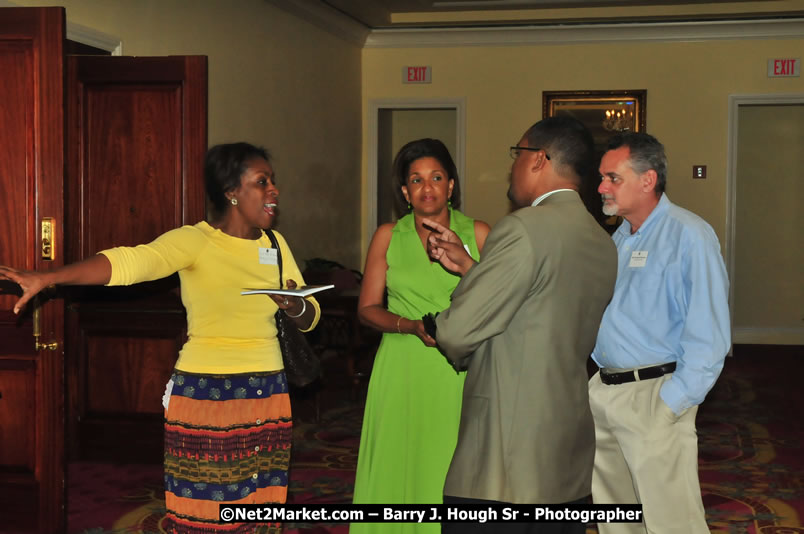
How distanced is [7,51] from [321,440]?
332cm

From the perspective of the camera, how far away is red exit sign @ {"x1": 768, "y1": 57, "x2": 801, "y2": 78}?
10227 mm

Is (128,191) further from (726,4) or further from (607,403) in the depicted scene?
(726,4)

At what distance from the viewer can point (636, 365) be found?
2.84 metres

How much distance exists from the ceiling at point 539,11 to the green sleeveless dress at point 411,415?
6797mm

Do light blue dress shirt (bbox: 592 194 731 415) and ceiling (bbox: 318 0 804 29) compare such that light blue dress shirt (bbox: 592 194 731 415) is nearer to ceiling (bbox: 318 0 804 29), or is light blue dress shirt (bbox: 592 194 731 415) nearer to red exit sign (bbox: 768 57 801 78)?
ceiling (bbox: 318 0 804 29)

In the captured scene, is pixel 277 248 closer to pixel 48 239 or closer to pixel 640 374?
pixel 640 374

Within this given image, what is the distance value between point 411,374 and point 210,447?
79 centimetres

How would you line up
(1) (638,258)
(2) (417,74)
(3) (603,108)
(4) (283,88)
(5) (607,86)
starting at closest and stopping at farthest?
1. (1) (638,258)
2. (4) (283,88)
3. (5) (607,86)
4. (3) (603,108)
5. (2) (417,74)

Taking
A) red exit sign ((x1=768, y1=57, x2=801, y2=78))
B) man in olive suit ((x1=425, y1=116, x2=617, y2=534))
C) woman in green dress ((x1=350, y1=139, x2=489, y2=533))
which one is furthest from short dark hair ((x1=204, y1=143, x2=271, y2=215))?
red exit sign ((x1=768, y1=57, x2=801, y2=78))

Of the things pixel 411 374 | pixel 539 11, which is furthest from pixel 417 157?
pixel 539 11

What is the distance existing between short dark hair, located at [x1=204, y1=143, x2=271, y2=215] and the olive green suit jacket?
1117mm

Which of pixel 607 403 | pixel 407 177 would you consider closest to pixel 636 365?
pixel 607 403

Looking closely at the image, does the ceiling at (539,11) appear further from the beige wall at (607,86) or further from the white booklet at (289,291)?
the white booklet at (289,291)

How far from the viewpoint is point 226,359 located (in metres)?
2.75
